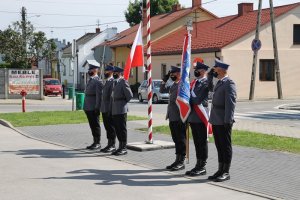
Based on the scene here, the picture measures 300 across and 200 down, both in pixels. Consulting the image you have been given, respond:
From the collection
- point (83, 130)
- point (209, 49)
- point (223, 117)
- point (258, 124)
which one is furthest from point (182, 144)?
point (209, 49)

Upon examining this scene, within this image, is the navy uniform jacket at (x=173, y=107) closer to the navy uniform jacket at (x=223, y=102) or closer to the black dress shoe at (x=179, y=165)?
the black dress shoe at (x=179, y=165)

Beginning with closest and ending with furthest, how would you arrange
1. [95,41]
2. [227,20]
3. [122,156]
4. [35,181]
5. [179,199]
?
[179,199] → [35,181] → [122,156] → [227,20] → [95,41]

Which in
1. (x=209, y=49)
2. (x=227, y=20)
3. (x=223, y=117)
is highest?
(x=227, y=20)

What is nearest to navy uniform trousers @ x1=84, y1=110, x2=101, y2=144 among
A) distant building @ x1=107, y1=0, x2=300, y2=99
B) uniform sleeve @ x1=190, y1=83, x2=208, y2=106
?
uniform sleeve @ x1=190, y1=83, x2=208, y2=106

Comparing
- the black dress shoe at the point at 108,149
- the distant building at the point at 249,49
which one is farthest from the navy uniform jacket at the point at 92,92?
the distant building at the point at 249,49

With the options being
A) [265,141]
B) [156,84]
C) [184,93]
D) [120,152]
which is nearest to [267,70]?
[156,84]

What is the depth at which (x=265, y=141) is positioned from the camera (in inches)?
512

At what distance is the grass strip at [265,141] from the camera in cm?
1195

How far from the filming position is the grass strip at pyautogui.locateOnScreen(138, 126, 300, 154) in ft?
39.2

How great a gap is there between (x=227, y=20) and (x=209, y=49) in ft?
25.7

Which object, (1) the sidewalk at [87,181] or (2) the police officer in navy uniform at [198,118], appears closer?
(1) the sidewalk at [87,181]

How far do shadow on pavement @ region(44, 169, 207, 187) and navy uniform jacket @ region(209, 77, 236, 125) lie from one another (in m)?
1.01

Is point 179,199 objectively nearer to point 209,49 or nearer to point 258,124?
point 258,124

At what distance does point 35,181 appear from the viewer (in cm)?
842
